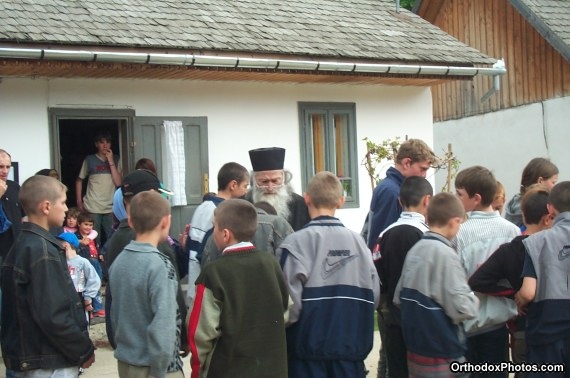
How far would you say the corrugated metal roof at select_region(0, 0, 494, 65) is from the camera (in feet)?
30.0

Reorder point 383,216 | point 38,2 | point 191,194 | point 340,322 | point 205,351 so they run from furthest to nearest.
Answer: point 191,194 → point 38,2 → point 383,216 → point 340,322 → point 205,351

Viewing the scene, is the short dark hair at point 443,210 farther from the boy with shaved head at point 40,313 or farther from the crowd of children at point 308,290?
the boy with shaved head at point 40,313

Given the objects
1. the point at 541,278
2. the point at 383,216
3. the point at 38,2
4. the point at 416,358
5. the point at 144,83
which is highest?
the point at 38,2

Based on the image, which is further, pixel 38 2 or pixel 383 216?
pixel 38 2

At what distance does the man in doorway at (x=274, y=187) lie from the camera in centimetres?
556

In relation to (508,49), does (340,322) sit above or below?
below

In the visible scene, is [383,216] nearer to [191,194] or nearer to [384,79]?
[191,194]

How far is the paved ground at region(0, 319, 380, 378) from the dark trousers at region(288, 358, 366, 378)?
7.74 ft

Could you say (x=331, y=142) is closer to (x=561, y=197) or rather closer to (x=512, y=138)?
(x=512, y=138)

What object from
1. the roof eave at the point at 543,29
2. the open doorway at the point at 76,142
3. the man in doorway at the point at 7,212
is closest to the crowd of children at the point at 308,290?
the man in doorway at the point at 7,212

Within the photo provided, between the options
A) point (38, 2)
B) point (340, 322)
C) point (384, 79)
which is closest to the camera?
point (340, 322)

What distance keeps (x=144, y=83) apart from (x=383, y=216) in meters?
5.52

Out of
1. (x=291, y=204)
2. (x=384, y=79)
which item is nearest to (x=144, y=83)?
(x=384, y=79)

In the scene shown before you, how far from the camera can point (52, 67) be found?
884 cm
